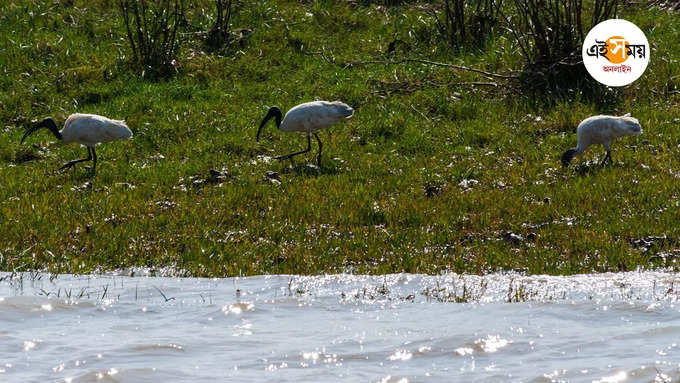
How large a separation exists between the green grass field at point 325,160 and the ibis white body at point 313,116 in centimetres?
36

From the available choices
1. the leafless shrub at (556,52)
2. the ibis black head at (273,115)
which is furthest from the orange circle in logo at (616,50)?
the ibis black head at (273,115)

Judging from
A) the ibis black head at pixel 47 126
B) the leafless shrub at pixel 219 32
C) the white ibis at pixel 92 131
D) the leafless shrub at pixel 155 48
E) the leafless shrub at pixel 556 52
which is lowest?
the white ibis at pixel 92 131

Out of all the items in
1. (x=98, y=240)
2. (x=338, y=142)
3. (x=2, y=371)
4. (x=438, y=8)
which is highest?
(x=438, y=8)

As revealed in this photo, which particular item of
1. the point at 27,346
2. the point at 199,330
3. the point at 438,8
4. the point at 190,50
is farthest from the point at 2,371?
the point at 438,8

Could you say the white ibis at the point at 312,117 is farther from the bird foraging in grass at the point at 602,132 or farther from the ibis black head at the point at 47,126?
the bird foraging in grass at the point at 602,132

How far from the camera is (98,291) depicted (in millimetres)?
7711

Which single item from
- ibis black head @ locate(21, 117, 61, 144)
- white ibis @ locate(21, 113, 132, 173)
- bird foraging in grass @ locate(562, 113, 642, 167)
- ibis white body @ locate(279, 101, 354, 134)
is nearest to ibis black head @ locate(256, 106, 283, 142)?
ibis white body @ locate(279, 101, 354, 134)

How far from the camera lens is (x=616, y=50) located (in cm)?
1614

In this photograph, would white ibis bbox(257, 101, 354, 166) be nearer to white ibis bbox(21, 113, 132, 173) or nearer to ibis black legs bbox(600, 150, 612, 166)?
white ibis bbox(21, 113, 132, 173)

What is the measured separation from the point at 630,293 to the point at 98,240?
5.45m

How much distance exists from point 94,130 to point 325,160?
3276mm

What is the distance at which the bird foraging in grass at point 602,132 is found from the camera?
499 inches

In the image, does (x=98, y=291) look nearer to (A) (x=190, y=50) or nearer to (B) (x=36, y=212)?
(B) (x=36, y=212)

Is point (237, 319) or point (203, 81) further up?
point (203, 81)
